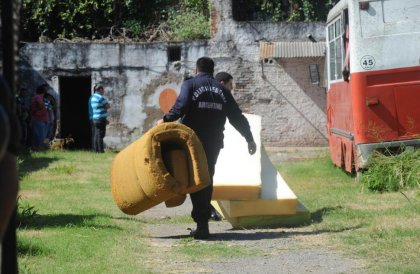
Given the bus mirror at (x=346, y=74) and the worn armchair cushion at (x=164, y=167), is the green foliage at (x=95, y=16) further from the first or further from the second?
the worn armchair cushion at (x=164, y=167)

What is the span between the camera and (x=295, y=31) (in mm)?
26016

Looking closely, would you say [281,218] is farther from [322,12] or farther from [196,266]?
[322,12]

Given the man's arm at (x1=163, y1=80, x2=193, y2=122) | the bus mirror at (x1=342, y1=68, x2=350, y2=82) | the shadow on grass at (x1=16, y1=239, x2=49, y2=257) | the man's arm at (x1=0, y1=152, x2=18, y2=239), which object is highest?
the bus mirror at (x1=342, y1=68, x2=350, y2=82)

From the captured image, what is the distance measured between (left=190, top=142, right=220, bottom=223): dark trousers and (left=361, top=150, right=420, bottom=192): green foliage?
3483 millimetres

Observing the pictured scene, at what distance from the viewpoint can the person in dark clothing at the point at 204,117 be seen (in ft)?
32.4

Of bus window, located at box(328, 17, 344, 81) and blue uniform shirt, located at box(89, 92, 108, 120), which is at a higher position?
bus window, located at box(328, 17, 344, 81)

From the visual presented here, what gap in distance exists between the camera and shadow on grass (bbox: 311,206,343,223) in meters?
11.0

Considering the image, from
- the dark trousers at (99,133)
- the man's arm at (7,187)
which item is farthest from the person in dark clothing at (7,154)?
the dark trousers at (99,133)

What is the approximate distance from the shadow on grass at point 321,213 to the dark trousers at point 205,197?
5.23 ft

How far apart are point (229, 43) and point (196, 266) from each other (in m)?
18.5

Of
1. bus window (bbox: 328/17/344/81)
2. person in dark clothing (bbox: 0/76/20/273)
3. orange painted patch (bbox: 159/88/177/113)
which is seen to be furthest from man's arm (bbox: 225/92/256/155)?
orange painted patch (bbox: 159/88/177/113)

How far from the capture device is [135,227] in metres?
10.8

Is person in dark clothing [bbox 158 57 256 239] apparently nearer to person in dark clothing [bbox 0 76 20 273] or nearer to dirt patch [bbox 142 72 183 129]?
person in dark clothing [bbox 0 76 20 273]

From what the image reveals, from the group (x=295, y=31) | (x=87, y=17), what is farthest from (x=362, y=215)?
(x=87, y=17)
